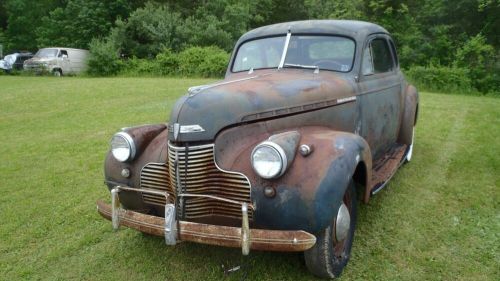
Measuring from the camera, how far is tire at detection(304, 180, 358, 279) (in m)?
2.72

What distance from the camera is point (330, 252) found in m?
2.79

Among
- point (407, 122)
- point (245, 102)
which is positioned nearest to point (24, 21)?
point (407, 122)

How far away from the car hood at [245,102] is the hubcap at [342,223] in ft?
2.65

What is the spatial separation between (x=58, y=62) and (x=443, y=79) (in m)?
17.5

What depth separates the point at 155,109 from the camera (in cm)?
966

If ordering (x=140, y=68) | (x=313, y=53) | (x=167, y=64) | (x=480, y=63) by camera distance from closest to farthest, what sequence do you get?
(x=313, y=53) < (x=480, y=63) < (x=167, y=64) < (x=140, y=68)

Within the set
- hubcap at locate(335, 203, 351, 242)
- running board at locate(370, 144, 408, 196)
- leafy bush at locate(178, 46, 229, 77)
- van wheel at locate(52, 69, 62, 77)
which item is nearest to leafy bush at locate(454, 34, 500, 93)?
leafy bush at locate(178, 46, 229, 77)

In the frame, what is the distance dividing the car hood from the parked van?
1925 cm

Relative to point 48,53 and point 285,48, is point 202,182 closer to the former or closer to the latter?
point 285,48

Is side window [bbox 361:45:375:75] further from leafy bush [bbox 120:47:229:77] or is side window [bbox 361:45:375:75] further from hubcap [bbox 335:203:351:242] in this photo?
leafy bush [bbox 120:47:229:77]

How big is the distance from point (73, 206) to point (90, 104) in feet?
22.9

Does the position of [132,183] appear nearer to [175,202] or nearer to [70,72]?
[175,202]

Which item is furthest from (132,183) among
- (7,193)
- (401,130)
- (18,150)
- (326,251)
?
(18,150)

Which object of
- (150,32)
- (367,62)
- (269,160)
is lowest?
(269,160)
